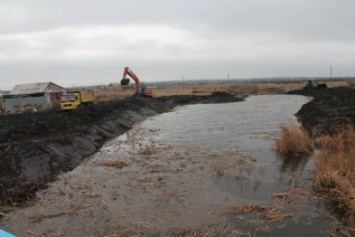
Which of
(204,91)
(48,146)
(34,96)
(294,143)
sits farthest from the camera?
(204,91)

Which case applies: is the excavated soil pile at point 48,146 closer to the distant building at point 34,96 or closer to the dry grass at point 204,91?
the distant building at point 34,96

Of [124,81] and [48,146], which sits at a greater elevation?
[124,81]

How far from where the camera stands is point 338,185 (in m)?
11.2

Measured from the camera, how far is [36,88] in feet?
184

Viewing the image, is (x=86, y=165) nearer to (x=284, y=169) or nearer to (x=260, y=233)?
(x=284, y=169)

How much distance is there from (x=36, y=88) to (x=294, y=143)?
1803 inches

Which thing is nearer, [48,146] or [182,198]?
[182,198]

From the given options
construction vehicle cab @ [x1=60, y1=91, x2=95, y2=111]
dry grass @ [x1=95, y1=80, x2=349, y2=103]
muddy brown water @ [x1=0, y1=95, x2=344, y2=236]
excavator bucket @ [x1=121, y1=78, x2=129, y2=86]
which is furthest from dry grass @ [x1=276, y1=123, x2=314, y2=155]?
dry grass @ [x1=95, y1=80, x2=349, y2=103]

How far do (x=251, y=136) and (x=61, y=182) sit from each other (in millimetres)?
13404

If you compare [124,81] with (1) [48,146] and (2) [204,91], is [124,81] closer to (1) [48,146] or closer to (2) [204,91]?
(1) [48,146]

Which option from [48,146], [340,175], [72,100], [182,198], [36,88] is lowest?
[182,198]

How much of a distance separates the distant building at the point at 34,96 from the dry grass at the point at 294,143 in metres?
39.5

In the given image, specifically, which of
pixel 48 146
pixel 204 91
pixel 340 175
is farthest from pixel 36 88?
pixel 340 175

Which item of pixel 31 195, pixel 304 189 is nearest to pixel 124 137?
pixel 31 195
